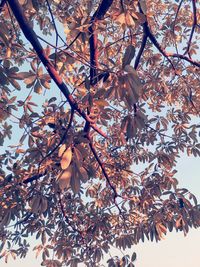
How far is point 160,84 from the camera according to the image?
594cm

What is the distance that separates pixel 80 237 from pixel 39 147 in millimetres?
2453

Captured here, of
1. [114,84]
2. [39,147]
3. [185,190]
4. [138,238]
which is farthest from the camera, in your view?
[138,238]

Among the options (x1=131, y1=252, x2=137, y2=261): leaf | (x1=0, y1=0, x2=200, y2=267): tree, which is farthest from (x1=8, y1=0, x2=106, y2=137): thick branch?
(x1=131, y1=252, x2=137, y2=261): leaf

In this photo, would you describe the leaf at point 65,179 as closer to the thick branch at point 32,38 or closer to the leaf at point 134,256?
the thick branch at point 32,38

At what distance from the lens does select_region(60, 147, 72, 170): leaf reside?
2342 millimetres

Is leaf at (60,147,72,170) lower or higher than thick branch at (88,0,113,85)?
lower

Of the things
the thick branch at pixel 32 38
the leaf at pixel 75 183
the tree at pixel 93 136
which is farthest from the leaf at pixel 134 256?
the leaf at pixel 75 183

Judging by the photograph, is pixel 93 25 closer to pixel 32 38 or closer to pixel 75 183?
pixel 32 38

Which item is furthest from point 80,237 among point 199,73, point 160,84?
point 199,73

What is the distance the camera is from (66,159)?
94.5 inches

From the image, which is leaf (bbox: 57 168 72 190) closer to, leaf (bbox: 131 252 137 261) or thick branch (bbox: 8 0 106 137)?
thick branch (bbox: 8 0 106 137)

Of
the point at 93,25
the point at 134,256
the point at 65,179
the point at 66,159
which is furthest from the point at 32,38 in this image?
the point at 134,256

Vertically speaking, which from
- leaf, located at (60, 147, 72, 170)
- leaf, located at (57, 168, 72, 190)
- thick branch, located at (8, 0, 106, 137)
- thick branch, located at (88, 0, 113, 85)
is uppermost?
thick branch, located at (88, 0, 113, 85)

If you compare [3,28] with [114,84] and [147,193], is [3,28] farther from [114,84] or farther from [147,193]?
[147,193]
